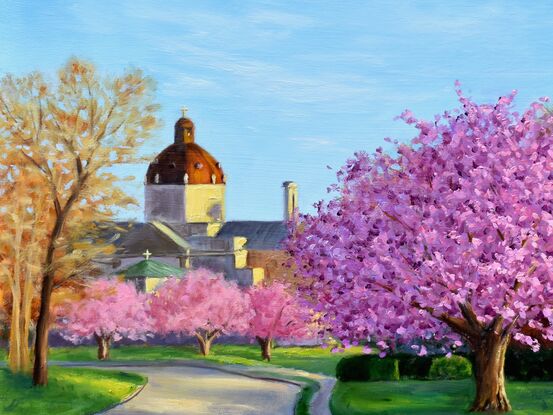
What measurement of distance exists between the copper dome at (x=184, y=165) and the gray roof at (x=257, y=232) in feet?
19.6

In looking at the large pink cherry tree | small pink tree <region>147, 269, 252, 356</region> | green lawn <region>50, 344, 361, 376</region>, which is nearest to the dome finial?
green lawn <region>50, 344, 361, 376</region>

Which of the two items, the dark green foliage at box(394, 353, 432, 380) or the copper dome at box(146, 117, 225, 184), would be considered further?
the copper dome at box(146, 117, 225, 184)

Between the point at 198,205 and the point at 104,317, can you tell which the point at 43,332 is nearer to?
the point at 104,317

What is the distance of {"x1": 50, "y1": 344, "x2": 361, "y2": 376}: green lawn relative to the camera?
5862 centimetres

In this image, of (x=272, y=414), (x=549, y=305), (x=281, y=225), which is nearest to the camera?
(x=549, y=305)

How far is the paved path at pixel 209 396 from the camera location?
79.5 feet

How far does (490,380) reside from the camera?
864 inches

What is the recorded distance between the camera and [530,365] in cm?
3306

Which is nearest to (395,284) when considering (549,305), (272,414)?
(549,305)

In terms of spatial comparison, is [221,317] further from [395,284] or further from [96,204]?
[395,284]

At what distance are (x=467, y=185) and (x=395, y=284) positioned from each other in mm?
2462

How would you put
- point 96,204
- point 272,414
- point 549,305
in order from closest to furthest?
point 549,305 → point 272,414 → point 96,204

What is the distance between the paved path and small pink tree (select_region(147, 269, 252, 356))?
23877 millimetres

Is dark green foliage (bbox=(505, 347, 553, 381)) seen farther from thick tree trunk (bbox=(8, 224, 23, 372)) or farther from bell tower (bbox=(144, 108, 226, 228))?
bell tower (bbox=(144, 108, 226, 228))
